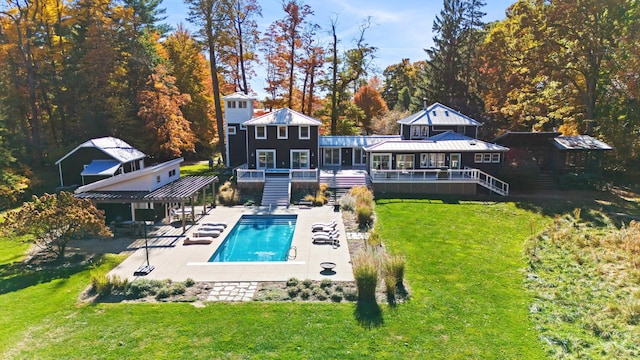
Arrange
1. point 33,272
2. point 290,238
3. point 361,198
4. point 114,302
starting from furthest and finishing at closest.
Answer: point 361,198 < point 290,238 < point 33,272 < point 114,302

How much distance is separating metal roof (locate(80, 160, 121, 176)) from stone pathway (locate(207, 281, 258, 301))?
12.9 metres

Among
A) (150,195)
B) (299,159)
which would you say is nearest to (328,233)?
(150,195)

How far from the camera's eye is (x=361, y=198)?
852 inches

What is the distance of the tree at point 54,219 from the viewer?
13180 millimetres

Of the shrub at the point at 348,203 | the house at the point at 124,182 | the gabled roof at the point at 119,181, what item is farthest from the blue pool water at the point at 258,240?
the gabled roof at the point at 119,181

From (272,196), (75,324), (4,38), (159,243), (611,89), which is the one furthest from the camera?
(611,89)

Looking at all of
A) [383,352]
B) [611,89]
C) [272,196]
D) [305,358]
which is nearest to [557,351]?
[383,352]

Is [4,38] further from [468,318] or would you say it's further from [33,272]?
[468,318]

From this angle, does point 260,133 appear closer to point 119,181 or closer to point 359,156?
point 359,156

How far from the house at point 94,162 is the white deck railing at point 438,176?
52.2 ft

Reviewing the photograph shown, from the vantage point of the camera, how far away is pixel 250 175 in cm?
2584

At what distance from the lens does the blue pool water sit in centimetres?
1556

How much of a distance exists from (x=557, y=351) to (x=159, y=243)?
14896 mm

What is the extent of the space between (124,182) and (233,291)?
35.1 ft
